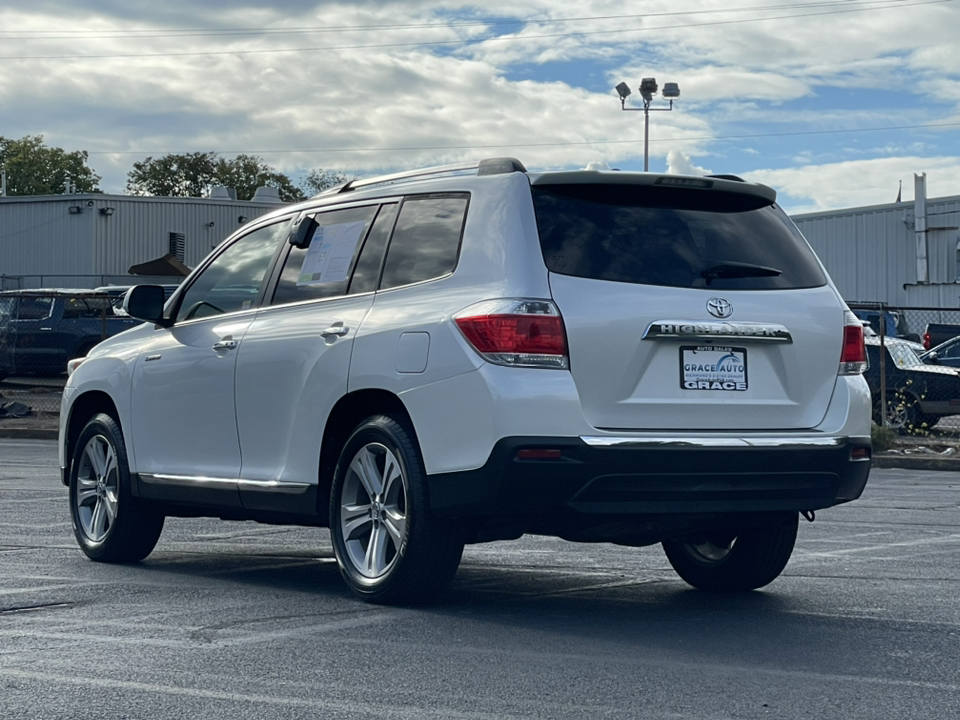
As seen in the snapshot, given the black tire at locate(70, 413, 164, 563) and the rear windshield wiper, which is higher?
the rear windshield wiper

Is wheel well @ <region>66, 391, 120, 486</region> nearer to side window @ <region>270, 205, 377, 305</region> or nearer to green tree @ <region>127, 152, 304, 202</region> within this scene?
side window @ <region>270, 205, 377, 305</region>

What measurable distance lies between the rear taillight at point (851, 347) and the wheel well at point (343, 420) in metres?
1.90

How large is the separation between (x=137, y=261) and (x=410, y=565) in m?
50.9

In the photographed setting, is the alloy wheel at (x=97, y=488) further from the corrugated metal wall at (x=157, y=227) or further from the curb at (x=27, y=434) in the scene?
the corrugated metal wall at (x=157, y=227)

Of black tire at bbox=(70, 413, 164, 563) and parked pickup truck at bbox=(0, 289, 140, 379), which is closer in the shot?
black tire at bbox=(70, 413, 164, 563)

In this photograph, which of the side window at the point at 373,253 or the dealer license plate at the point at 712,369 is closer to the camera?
the dealer license plate at the point at 712,369

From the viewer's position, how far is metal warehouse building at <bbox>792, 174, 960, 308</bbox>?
47.8m

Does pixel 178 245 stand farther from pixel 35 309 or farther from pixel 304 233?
pixel 304 233

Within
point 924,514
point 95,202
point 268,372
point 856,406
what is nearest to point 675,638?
point 856,406

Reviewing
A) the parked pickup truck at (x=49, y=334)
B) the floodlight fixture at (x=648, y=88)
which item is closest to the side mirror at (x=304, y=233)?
the parked pickup truck at (x=49, y=334)

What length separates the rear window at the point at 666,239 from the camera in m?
6.26

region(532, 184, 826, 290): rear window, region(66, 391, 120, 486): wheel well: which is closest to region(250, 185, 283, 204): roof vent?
region(66, 391, 120, 486): wheel well

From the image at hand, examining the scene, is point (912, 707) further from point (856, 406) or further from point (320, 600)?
point (320, 600)

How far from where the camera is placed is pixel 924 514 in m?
11.6
